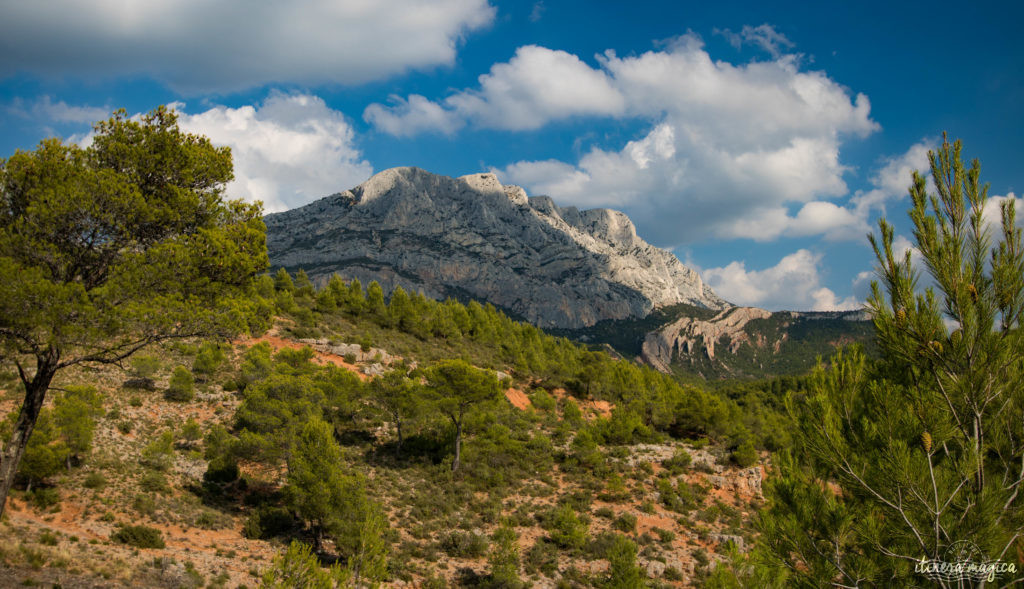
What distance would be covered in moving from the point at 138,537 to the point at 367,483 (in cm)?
1008

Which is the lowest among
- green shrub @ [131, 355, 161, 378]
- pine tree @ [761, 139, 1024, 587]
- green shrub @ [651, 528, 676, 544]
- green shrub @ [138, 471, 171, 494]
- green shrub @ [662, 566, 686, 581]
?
green shrub @ [662, 566, 686, 581]

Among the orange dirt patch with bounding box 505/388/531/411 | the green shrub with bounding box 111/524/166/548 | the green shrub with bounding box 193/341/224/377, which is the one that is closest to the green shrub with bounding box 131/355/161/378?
the green shrub with bounding box 193/341/224/377

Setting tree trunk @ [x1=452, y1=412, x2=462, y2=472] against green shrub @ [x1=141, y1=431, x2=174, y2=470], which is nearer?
green shrub @ [x1=141, y1=431, x2=174, y2=470]

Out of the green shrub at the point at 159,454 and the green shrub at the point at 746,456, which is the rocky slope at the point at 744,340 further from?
the green shrub at the point at 159,454

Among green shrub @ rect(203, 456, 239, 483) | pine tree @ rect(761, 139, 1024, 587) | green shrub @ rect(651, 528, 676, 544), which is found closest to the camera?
pine tree @ rect(761, 139, 1024, 587)

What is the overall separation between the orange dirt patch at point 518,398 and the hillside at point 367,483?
47cm

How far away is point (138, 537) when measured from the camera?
15938 mm

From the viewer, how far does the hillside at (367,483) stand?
52.7ft

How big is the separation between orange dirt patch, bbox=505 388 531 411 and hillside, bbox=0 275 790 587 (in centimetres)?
47

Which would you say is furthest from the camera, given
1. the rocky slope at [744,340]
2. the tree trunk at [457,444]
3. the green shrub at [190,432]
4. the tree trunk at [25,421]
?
the rocky slope at [744,340]

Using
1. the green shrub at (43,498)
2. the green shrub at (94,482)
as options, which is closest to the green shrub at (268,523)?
the green shrub at (94,482)

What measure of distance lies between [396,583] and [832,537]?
52.6 ft

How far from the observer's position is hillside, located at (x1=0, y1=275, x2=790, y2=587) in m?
16.1

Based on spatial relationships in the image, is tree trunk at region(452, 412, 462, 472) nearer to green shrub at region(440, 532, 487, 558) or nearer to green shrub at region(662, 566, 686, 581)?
green shrub at region(440, 532, 487, 558)
